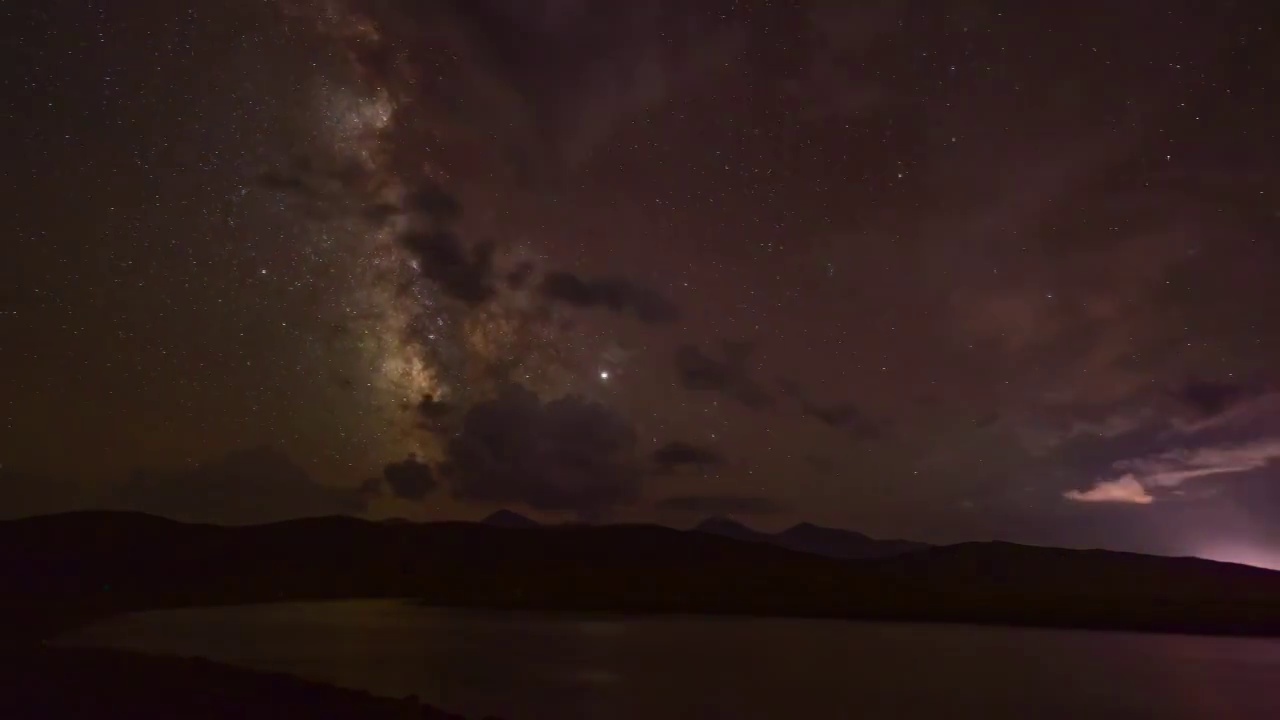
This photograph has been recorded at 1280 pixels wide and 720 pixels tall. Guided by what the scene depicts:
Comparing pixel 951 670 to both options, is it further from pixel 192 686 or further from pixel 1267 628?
pixel 1267 628

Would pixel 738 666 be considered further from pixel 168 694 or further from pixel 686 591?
pixel 686 591

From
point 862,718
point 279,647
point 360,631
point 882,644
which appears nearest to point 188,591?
point 360,631

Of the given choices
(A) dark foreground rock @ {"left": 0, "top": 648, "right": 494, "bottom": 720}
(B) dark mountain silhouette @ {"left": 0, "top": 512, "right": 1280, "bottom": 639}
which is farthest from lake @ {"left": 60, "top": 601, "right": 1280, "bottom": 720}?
(B) dark mountain silhouette @ {"left": 0, "top": 512, "right": 1280, "bottom": 639}

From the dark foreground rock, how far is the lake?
384 cm

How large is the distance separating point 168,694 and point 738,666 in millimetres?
27076

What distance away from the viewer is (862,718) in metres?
28.8

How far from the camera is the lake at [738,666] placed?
3131 centimetres

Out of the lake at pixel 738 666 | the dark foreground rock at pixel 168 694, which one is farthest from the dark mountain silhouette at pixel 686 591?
the dark foreground rock at pixel 168 694

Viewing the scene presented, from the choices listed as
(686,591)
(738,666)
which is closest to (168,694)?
(738,666)

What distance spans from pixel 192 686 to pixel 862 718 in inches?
823

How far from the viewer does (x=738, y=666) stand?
4378cm

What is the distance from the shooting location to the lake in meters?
31.3

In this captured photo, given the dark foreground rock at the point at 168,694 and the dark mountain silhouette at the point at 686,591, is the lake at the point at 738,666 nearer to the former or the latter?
the dark foreground rock at the point at 168,694

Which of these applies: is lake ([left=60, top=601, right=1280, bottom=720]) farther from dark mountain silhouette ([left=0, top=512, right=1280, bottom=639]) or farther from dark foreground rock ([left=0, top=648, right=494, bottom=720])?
dark mountain silhouette ([left=0, top=512, right=1280, bottom=639])
